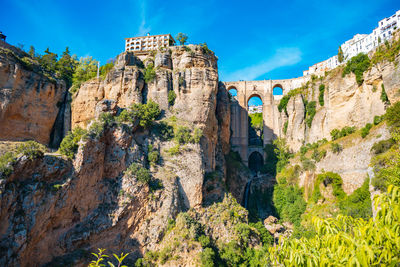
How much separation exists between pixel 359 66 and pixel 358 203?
16206 millimetres

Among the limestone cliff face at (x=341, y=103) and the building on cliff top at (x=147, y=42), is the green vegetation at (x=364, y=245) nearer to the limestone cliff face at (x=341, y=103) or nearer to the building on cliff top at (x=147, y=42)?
the limestone cliff face at (x=341, y=103)

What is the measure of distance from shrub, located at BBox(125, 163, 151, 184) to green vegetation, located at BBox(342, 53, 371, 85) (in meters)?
25.3

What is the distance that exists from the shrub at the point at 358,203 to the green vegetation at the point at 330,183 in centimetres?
171

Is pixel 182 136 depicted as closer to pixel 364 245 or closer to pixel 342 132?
pixel 342 132

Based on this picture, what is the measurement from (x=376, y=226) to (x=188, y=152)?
22.4 m

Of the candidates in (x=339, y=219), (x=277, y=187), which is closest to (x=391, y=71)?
(x=277, y=187)

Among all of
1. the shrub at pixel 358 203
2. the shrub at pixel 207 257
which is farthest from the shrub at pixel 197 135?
the shrub at pixel 358 203

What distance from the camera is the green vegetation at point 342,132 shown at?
107ft

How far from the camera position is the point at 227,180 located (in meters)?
36.7

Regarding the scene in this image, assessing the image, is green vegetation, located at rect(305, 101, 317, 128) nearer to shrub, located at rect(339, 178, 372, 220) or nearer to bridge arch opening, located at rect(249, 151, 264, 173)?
bridge arch opening, located at rect(249, 151, 264, 173)

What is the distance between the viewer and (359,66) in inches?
1304

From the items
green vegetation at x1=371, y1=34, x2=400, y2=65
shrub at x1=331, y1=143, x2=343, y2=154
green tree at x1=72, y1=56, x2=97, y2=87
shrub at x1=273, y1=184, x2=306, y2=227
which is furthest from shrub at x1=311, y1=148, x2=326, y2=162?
green tree at x1=72, y1=56, x2=97, y2=87

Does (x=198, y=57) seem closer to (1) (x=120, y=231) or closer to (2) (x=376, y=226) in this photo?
(1) (x=120, y=231)

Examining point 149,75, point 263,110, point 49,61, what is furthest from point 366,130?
point 49,61
